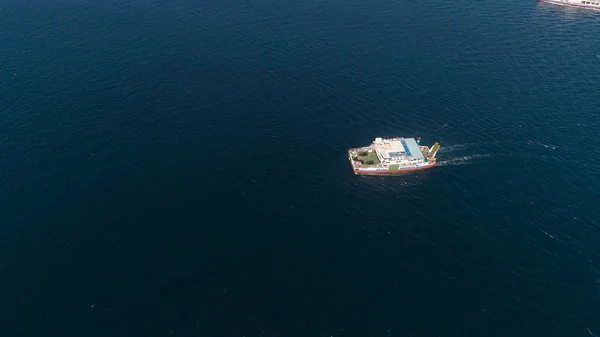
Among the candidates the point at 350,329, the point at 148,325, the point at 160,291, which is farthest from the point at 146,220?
the point at 350,329

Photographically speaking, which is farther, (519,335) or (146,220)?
(146,220)

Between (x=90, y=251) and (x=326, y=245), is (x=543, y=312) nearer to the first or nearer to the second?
(x=326, y=245)

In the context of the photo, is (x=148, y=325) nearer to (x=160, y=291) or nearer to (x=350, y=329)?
(x=160, y=291)

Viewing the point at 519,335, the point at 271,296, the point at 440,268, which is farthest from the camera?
the point at 440,268

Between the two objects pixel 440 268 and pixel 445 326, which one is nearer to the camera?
pixel 445 326

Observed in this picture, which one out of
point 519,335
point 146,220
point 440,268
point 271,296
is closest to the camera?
point 519,335

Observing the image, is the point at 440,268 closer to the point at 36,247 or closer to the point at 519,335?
the point at 519,335

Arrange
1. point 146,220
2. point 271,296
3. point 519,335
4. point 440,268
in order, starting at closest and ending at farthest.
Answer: point 519,335 → point 271,296 → point 440,268 → point 146,220

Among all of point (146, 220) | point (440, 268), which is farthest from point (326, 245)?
point (146, 220)
